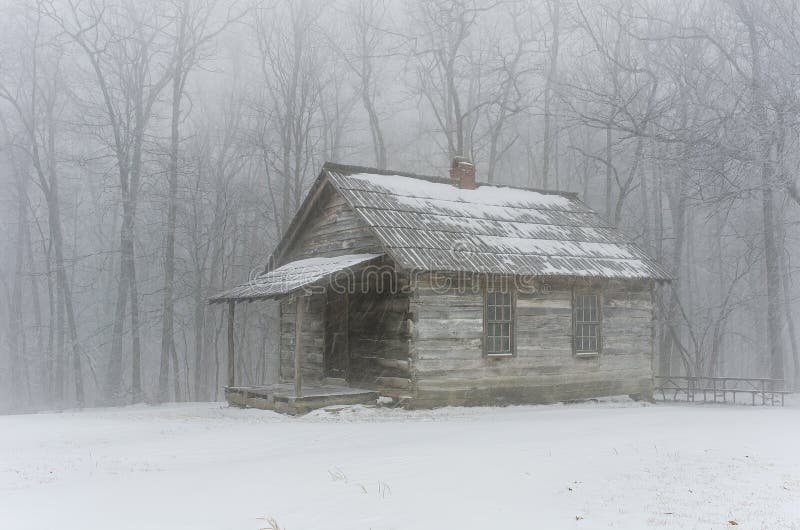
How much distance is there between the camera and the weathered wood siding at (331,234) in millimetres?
18203

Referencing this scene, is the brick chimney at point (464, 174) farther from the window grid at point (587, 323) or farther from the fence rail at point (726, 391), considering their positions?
the fence rail at point (726, 391)

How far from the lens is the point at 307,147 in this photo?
34.4 m

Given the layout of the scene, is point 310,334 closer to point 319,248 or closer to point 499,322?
point 319,248

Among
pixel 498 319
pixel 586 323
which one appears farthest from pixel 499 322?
pixel 586 323

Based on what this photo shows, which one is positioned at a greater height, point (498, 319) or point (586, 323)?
point (498, 319)

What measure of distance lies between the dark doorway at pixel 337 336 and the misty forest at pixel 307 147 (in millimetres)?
7747

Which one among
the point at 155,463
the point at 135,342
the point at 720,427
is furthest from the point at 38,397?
the point at 720,427

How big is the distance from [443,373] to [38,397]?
1117 inches

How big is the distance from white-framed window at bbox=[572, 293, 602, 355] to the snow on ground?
4.17 meters

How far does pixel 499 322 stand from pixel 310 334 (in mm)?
5528

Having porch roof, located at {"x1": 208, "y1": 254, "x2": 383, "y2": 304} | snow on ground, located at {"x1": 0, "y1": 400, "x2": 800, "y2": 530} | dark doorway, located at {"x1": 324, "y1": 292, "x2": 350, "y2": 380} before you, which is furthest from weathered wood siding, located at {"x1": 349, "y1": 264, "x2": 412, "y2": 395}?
snow on ground, located at {"x1": 0, "y1": 400, "x2": 800, "y2": 530}

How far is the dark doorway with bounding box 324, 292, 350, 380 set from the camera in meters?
19.0

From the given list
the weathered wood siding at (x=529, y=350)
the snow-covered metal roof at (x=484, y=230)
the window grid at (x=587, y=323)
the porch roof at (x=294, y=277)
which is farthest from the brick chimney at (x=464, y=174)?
the porch roof at (x=294, y=277)

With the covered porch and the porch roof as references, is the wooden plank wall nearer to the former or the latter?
the covered porch
